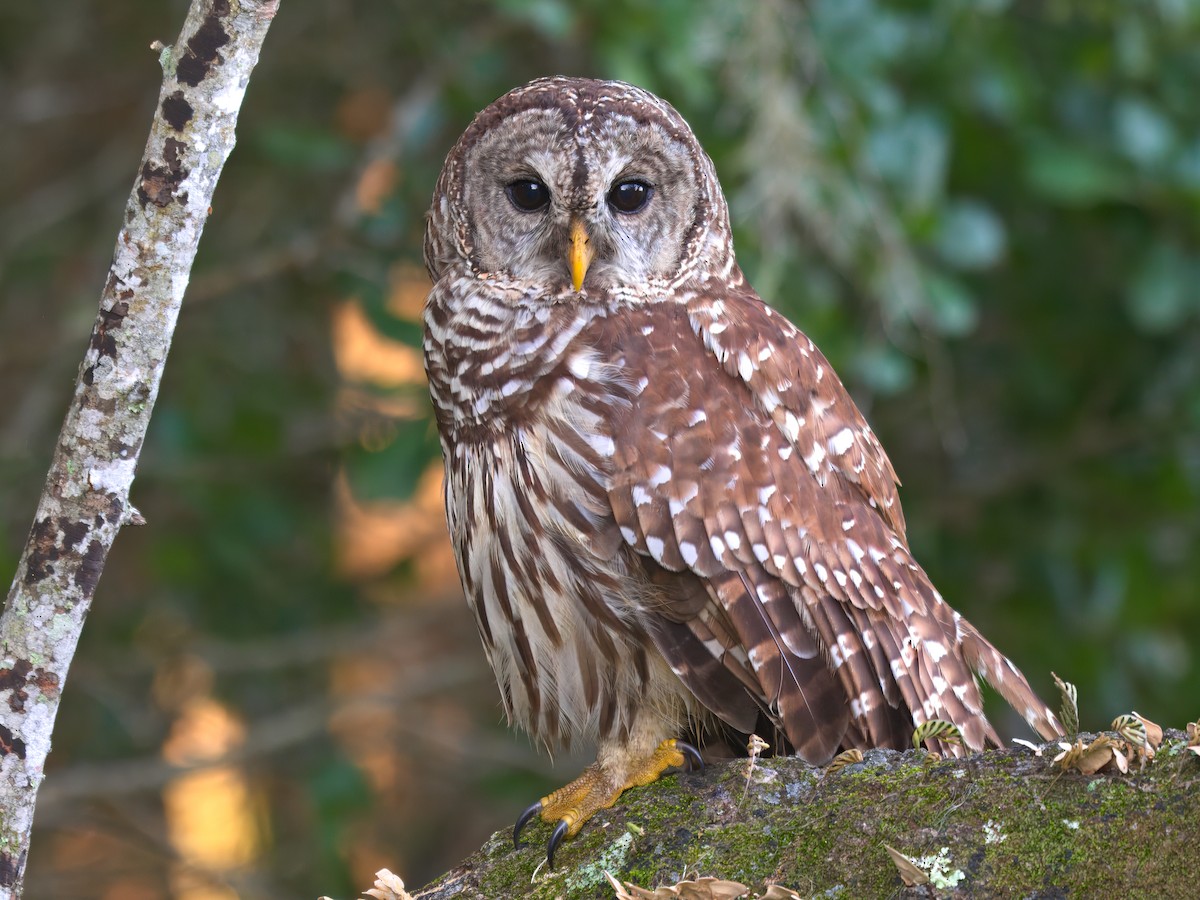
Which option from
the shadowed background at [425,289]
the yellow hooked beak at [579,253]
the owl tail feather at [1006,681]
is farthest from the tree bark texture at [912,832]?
the shadowed background at [425,289]

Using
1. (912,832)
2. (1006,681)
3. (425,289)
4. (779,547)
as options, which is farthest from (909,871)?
(425,289)

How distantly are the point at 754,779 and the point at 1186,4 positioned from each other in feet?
9.90

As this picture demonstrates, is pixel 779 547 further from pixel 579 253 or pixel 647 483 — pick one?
pixel 579 253

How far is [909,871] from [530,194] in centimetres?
189

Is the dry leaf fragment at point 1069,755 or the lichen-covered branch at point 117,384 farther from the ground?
the lichen-covered branch at point 117,384

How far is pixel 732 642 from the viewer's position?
293 cm

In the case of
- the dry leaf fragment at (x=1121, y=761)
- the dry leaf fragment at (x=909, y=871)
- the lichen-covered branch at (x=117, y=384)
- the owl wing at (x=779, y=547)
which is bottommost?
the dry leaf fragment at (x=909, y=871)

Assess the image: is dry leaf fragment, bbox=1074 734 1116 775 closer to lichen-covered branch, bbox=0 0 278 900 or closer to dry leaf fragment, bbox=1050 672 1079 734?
dry leaf fragment, bbox=1050 672 1079 734

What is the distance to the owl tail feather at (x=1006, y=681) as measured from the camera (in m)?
3.17

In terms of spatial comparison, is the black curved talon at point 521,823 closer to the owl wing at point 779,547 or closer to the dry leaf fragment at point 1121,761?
the owl wing at point 779,547

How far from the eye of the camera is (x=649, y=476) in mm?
2965

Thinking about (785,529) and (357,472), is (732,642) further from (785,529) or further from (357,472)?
(357,472)

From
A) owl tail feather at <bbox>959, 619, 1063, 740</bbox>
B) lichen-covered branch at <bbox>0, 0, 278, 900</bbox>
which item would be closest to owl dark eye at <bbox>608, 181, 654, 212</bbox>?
owl tail feather at <bbox>959, 619, 1063, 740</bbox>

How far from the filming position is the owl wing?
2934 mm
